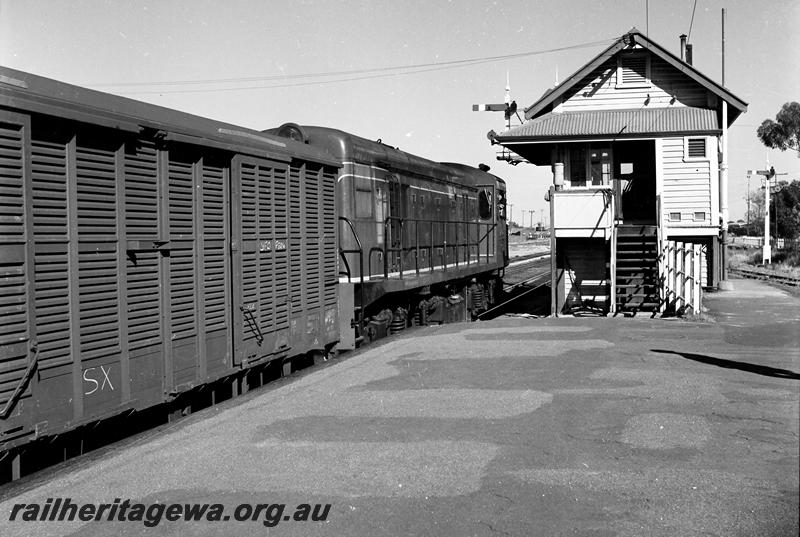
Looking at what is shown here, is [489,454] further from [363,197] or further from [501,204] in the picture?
[501,204]

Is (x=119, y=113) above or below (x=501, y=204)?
below

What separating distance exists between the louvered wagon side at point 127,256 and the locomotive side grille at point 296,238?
0.06m

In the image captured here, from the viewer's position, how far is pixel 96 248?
22.2 ft

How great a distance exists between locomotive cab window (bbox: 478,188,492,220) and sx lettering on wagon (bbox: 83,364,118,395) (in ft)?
52.2

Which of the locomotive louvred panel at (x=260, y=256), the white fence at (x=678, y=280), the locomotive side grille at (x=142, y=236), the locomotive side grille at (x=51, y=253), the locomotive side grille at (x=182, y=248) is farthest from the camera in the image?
the white fence at (x=678, y=280)

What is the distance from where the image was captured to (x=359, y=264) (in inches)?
515

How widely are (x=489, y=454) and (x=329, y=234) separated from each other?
6525 millimetres

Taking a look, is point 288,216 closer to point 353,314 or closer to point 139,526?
point 353,314

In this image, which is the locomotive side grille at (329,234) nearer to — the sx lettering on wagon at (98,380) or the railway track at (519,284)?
the sx lettering on wagon at (98,380)

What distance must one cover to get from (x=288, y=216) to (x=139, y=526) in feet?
20.1

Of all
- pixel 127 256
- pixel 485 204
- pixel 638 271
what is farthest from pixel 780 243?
pixel 127 256

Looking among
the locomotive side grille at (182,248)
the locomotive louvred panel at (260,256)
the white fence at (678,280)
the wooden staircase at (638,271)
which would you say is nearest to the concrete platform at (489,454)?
the locomotive louvred panel at (260,256)

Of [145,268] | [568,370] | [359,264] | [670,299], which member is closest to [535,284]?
[670,299]

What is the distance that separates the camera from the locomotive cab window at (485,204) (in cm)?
2189
